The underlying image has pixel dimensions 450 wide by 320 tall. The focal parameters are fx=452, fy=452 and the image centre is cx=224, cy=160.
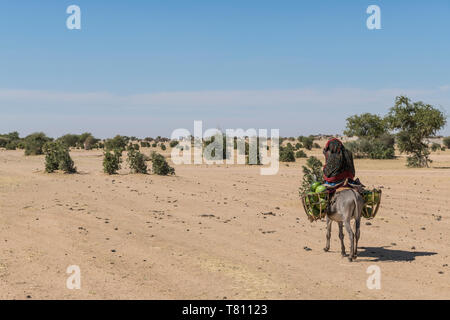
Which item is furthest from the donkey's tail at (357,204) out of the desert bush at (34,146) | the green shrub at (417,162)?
the desert bush at (34,146)

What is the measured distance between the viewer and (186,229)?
14.4 metres

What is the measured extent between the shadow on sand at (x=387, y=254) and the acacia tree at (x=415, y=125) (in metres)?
33.8

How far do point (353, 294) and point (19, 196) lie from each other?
16.9 metres

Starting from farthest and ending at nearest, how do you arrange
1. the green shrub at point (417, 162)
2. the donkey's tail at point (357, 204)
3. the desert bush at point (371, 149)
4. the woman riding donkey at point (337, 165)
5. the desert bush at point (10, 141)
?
1. the desert bush at point (10, 141)
2. the desert bush at point (371, 149)
3. the green shrub at point (417, 162)
4. the woman riding donkey at point (337, 165)
5. the donkey's tail at point (357, 204)

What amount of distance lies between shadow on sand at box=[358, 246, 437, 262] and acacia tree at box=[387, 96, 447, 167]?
33.8 m

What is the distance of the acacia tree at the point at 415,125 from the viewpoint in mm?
42844

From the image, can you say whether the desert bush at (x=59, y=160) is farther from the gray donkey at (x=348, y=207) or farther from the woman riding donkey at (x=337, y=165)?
the gray donkey at (x=348, y=207)

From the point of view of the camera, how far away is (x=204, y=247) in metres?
12.0

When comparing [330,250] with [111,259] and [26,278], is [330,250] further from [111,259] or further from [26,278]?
[26,278]

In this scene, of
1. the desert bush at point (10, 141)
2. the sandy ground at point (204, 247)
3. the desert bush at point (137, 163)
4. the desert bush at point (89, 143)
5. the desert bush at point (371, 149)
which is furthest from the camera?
the desert bush at point (89, 143)

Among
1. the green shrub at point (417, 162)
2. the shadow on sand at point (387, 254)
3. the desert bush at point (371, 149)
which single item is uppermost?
the desert bush at point (371, 149)

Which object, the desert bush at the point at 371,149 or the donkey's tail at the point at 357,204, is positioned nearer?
the donkey's tail at the point at 357,204

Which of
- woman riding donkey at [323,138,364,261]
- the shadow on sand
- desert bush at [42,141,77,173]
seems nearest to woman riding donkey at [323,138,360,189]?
woman riding donkey at [323,138,364,261]
